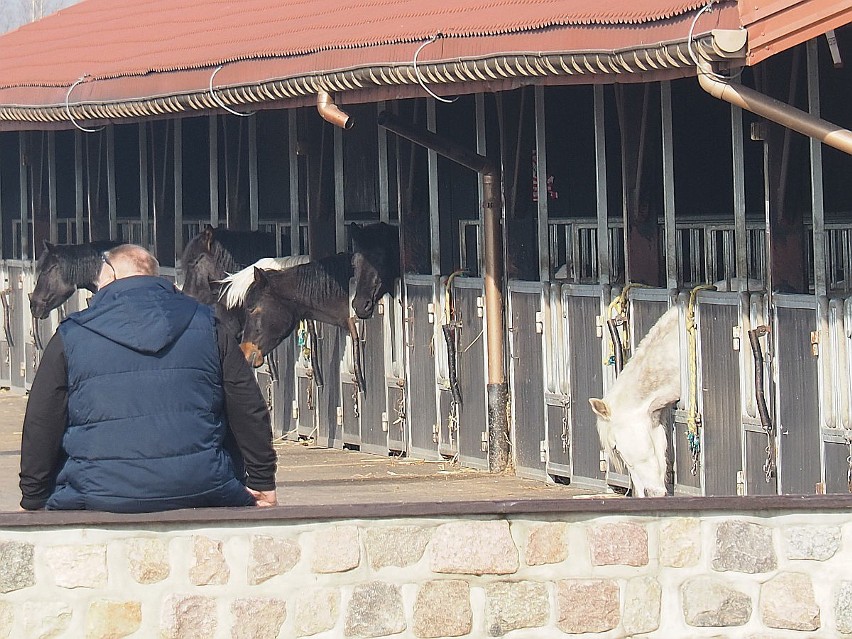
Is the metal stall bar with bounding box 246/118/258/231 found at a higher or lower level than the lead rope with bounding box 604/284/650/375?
higher

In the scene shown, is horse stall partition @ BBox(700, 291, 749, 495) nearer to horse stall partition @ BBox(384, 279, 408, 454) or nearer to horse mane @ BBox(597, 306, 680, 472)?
horse mane @ BBox(597, 306, 680, 472)

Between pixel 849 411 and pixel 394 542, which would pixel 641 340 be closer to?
pixel 849 411

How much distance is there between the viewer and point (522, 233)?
36.9ft

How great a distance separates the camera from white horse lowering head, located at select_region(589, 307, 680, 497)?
9.43 m

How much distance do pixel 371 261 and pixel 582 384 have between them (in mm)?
2257

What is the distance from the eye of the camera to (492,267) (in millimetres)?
11266

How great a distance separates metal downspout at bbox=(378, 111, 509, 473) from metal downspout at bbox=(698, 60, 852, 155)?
11.7ft

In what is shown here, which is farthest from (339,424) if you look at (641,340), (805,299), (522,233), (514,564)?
(514,564)

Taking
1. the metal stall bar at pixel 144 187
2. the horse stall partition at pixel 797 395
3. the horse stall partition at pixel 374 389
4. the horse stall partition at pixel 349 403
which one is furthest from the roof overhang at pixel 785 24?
the metal stall bar at pixel 144 187

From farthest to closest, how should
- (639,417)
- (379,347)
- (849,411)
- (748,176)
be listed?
1. (379,347)
2. (748,176)
3. (639,417)
4. (849,411)

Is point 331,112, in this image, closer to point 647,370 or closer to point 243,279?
point 243,279

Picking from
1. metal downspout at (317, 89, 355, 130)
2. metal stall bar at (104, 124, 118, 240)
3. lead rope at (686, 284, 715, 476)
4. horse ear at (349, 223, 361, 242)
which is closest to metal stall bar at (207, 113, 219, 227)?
metal stall bar at (104, 124, 118, 240)

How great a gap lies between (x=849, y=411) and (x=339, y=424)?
19.3 feet

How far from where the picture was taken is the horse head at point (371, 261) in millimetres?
12203
